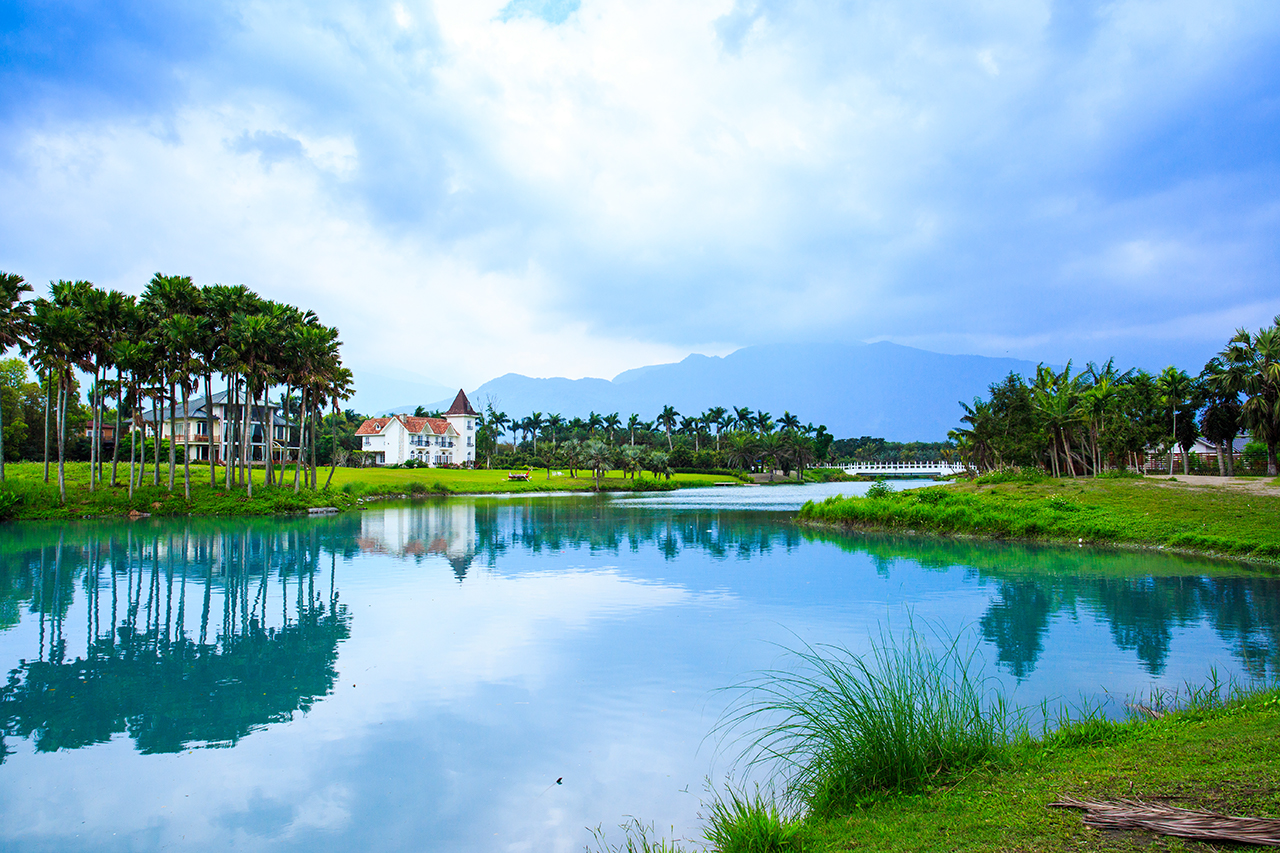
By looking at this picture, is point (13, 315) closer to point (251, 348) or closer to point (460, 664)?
point (251, 348)

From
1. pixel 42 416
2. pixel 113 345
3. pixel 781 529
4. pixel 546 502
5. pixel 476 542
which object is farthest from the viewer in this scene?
pixel 42 416

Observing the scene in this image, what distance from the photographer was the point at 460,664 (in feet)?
43.3

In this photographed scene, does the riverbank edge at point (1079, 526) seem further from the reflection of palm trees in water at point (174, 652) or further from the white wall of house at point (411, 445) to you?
the white wall of house at point (411, 445)

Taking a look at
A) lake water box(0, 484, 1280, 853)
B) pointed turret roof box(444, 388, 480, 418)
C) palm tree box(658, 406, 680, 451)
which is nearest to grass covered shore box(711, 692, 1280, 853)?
lake water box(0, 484, 1280, 853)

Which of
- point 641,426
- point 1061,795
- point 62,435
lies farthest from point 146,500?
point 641,426

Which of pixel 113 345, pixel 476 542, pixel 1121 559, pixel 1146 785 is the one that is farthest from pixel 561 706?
pixel 113 345

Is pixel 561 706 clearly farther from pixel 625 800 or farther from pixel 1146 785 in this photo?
pixel 1146 785

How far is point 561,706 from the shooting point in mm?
10844

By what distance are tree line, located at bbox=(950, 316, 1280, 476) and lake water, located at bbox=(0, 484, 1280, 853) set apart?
30.0 m

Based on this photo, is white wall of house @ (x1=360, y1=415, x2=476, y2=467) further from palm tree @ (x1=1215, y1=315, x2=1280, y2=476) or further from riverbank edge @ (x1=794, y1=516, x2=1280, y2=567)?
palm tree @ (x1=1215, y1=315, x2=1280, y2=476)

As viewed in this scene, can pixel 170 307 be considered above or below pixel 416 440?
above

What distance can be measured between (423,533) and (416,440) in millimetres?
84846

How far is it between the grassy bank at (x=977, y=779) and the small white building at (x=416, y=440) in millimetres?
112908

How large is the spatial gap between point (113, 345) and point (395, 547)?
88.5 feet
